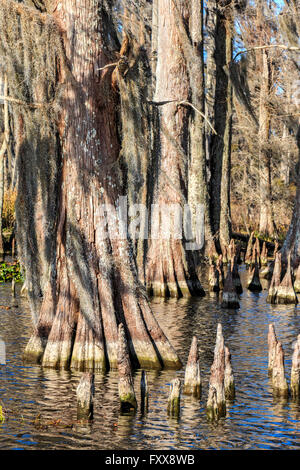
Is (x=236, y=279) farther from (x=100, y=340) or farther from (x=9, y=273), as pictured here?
(x=100, y=340)

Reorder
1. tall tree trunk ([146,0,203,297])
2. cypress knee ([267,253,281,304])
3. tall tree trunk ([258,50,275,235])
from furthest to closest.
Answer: tall tree trunk ([258,50,275,235])
tall tree trunk ([146,0,203,297])
cypress knee ([267,253,281,304])

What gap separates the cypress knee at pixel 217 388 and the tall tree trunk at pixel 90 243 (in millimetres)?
1846

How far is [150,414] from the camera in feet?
26.6

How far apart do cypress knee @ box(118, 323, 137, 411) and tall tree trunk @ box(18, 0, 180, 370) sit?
4.78 feet

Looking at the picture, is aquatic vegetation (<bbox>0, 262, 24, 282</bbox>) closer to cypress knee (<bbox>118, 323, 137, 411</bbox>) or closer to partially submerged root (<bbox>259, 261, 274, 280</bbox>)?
partially submerged root (<bbox>259, 261, 274, 280</bbox>)

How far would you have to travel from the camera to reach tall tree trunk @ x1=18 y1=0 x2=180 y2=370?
9.70 m

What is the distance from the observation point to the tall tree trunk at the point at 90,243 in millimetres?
9703

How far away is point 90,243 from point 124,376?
2.41m

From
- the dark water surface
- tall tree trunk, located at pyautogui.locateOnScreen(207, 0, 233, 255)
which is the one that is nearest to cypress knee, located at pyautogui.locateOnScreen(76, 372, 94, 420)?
the dark water surface

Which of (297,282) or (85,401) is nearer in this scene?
(85,401)

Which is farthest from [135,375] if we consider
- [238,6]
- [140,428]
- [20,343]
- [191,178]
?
[238,6]

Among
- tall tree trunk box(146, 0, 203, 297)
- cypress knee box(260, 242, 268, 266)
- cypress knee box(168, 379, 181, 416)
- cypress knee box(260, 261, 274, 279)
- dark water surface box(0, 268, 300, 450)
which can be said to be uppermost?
tall tree trunk box(146, 0, 203, 297)

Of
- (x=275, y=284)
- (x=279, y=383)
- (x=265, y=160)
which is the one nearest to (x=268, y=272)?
(x=275, y=284)
